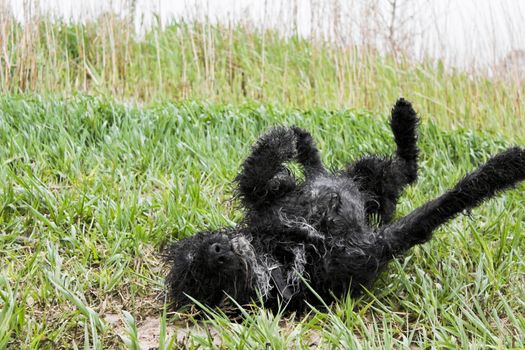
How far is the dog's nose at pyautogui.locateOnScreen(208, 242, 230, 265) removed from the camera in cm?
236

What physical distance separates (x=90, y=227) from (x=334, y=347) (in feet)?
5.61

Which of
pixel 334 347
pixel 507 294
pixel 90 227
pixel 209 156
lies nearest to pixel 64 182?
pixel 90 227

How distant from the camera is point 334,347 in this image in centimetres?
236

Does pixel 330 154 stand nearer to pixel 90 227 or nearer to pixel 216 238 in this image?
pixel 90 227

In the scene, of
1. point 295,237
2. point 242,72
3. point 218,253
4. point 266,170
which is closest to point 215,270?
point 218,253

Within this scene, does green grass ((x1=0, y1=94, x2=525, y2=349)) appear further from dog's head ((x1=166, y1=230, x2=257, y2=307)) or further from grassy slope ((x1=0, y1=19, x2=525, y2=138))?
grassy slope ((x1=0, y1=19, x2=525, y2=138))

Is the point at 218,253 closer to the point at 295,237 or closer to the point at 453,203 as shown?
the point at 295,237

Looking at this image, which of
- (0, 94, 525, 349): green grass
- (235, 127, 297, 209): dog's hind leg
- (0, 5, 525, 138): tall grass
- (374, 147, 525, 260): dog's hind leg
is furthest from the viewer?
(0, 5, 525, 138): tall grass

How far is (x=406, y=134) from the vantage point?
11.7ft

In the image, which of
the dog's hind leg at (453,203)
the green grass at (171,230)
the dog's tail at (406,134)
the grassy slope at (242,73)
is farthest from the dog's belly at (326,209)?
the grassy slope at (242,73)

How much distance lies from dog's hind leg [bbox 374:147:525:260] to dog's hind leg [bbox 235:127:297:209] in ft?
1.84

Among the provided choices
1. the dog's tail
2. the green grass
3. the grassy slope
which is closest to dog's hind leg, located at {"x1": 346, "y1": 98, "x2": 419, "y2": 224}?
the dog's tail

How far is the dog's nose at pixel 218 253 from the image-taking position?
2363mm

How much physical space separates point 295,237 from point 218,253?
481 mm
